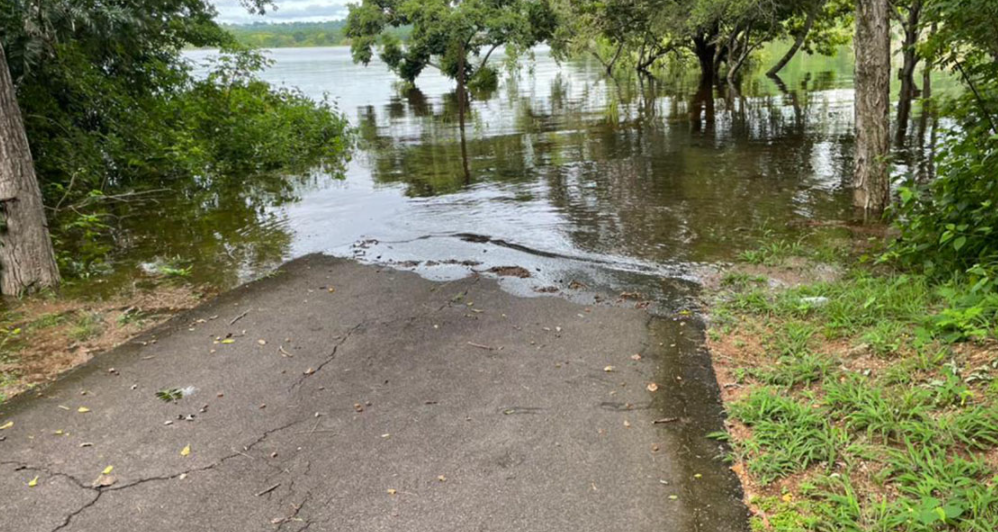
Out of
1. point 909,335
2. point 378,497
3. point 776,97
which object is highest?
point 776,97

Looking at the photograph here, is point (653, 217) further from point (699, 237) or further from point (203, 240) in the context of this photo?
point (203, 240)

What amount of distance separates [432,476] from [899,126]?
1645 centimetres

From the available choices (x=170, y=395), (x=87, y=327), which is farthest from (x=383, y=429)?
(x=87, y=327)

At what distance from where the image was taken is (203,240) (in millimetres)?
8664

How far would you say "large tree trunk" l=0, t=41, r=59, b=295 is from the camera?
564 centimetres

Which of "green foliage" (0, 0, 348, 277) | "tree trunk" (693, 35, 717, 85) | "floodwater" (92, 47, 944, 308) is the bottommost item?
"floodwater" (92, 47, 944, 308)

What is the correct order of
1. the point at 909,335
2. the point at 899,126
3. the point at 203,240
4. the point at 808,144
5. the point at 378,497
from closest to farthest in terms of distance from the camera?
the point at 378,497 < the point at 909,335 < the point at 203,240 < the point at 808,144 < the point at 899,126

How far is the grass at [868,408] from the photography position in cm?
276

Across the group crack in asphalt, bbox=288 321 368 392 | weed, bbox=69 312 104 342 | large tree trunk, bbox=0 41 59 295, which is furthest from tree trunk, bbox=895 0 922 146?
large tree trunk, bbox=0 41 59 295

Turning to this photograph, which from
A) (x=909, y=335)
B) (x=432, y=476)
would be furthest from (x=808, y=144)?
(x=432, y=476)

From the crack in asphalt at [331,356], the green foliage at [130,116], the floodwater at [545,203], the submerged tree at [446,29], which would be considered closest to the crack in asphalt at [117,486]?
the crack in asphalt at [331,356]

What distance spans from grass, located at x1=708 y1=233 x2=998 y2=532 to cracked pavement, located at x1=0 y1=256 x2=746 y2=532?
230mm

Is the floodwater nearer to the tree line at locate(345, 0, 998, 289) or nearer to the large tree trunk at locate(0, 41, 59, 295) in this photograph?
the large tree trunk at locate(0, 41, 59, 295)

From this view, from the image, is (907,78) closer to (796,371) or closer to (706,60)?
(706,60)
